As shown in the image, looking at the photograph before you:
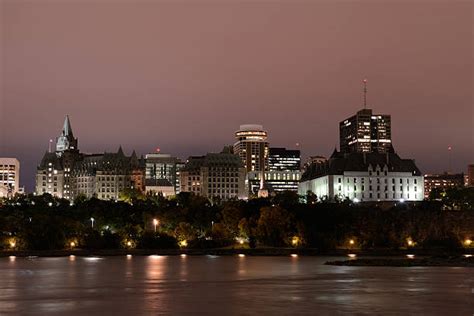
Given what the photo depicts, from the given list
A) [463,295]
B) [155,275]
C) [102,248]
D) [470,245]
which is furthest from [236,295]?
[470,245]

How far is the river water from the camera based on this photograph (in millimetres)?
48312

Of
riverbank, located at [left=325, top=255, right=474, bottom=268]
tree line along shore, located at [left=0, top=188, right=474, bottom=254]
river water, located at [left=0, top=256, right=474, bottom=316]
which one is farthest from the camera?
tree line along shore, located at [left=0, top=188, right=474, bottom=254]

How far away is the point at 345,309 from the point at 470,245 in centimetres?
9790

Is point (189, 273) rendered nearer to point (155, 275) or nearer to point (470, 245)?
point (155, 275)

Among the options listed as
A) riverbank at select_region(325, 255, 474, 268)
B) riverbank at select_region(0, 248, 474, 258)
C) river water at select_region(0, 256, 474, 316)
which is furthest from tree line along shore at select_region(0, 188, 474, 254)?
river water at select_region(0, 256, 474, 316)

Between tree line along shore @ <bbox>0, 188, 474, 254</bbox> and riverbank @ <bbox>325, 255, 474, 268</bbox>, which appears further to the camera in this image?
tree line along shore @ <bbox>0, 188, 474, 254</bbox>

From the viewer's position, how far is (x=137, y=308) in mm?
48844

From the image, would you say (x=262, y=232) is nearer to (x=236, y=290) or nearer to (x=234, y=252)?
(x=234, y=252)

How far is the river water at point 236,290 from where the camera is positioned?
48312 mm

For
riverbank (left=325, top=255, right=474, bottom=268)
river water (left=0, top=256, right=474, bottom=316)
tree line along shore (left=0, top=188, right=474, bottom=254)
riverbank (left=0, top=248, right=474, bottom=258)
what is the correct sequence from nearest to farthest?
river water (left=0, top=256, right=474, bottom=316) → riverbank (left=325, top=255, right=474, bottom=268) → riverbank (left=0, top=248, right=474, bottom=258) → tree line along shore (left=0, top=188, right=474, bottom=254)

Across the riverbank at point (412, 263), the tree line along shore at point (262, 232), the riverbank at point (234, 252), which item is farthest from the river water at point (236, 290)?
the tree line along shore at point (262, 232)

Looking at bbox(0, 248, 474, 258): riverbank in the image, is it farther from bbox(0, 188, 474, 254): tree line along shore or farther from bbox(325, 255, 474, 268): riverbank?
bbox(325, 255, 474, 268): riverbank

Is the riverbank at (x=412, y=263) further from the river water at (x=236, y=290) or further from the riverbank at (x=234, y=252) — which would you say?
the riverbank at (x=234, y=252)

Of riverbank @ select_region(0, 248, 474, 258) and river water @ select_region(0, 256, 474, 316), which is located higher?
riverbank @ select_region(0, 248, 474, 258)
